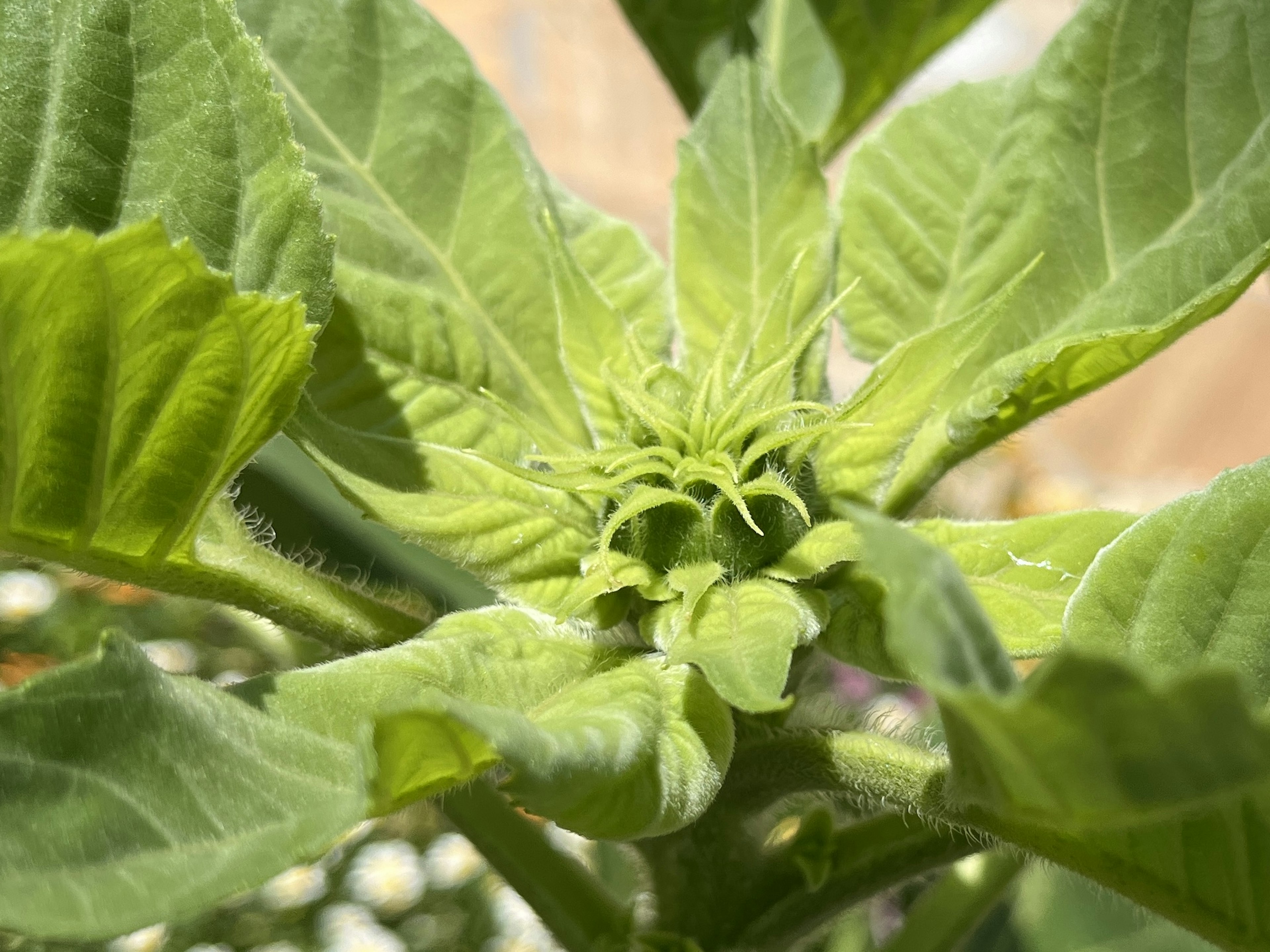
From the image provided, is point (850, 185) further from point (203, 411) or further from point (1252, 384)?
point (1252, 384)

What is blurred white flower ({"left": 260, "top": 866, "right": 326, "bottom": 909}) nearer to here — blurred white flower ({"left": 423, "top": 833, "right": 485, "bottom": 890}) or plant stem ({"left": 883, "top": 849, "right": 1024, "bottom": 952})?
blurred white flower ({"left": 423, "top": 833, "right": 485, "bottom": 890})

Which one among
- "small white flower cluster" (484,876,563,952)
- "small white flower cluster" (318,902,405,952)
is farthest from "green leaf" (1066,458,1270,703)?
"small white flower cluster" (318,902,405,952)

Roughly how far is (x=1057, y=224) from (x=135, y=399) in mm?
346

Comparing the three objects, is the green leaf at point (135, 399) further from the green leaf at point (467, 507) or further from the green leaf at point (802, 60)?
the green leaf at point (802, 60)

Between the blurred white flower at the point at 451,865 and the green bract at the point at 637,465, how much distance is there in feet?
2.82

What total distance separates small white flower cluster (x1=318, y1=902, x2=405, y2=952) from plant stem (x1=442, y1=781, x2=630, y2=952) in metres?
0.82

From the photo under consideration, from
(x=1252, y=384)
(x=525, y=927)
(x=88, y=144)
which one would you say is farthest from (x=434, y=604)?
(x=1252, y=384)

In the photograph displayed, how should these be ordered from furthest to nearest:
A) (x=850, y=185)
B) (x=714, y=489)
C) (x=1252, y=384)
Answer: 1. (x=1252, y=384)
2. (x=850, y=185)
3. (x=714, y=489)

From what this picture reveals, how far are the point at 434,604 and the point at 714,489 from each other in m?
0.21

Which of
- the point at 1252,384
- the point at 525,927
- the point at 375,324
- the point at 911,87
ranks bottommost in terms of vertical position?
the point at 1252,384

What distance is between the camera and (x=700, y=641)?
341mm

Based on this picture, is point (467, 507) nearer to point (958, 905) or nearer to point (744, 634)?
point (744, 634)

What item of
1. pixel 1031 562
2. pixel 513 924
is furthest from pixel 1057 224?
pixel 513 924

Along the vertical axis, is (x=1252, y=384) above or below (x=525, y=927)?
below
